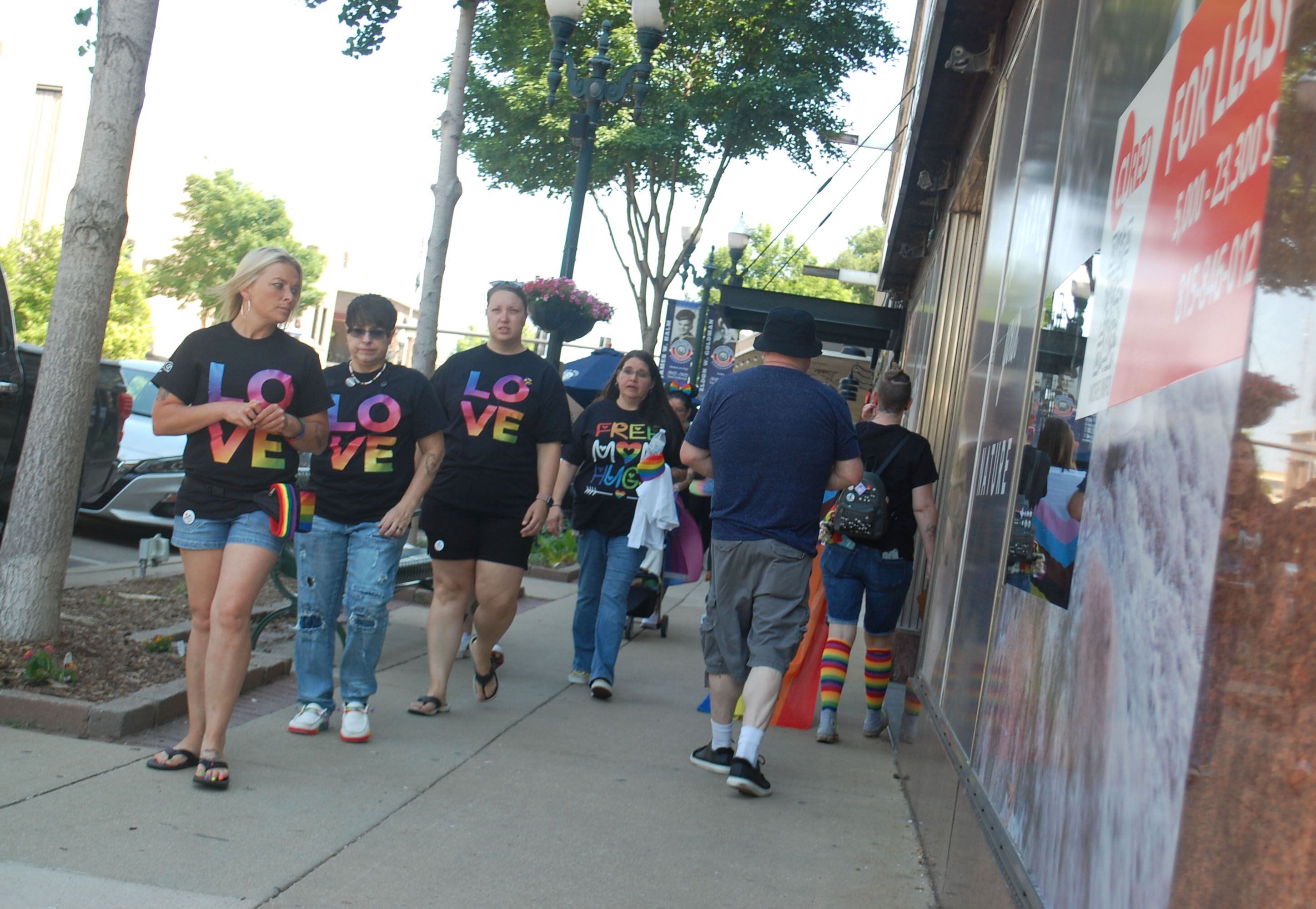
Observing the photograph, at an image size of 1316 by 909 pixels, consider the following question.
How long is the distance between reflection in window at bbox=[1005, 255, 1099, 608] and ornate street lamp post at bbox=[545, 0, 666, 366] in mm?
7985

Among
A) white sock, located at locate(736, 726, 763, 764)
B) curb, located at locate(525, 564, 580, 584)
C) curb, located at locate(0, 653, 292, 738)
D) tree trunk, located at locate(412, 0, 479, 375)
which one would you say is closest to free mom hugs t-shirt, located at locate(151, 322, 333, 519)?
curb, located at locate(0, 653, 292, 738)

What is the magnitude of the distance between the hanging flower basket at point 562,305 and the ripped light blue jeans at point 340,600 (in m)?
6.46

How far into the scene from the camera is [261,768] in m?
4.66

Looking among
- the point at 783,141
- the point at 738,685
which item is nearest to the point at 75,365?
the point at 738,685

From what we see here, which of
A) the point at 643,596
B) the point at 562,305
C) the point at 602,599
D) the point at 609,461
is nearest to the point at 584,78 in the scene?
the point at 562,305

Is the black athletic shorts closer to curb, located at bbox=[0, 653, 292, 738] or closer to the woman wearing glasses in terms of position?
the woman wearing glasses

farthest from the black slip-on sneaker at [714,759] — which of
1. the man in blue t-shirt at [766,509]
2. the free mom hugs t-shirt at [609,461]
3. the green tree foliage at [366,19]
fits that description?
the green tree foliage at [366,19]

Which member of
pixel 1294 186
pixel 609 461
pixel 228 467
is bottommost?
pixel 228 467

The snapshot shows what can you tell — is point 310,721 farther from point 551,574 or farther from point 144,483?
point 551,574

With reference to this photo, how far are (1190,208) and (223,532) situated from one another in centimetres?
340

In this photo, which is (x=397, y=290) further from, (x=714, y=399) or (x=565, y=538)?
(x=714, y=399)

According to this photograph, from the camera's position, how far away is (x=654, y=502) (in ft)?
22.5

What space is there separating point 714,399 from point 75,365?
2807mm

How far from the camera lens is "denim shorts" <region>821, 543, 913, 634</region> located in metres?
6.29
